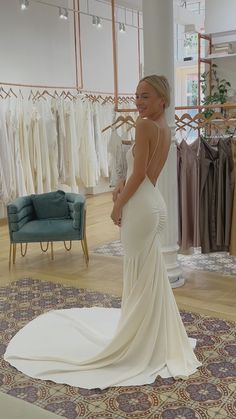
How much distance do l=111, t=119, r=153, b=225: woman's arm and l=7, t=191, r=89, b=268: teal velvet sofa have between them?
217 cm

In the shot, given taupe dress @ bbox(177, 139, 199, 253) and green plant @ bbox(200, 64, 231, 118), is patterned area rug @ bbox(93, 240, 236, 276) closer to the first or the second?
taupe dress @ bbox(177, 139, 199, 253)

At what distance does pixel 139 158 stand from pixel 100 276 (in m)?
2.21

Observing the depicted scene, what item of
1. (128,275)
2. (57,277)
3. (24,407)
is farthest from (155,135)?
(57,277)

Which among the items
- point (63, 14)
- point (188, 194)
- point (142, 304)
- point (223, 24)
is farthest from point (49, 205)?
point (223, 24)

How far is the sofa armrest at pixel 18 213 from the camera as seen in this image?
4809 millimetres

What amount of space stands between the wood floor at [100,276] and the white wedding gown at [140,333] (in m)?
0.91

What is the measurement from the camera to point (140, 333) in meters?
2.78

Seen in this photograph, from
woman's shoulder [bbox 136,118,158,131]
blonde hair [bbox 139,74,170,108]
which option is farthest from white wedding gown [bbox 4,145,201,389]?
blonde hair [bbox 139,74,170,108]

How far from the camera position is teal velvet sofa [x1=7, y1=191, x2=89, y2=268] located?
15.8 ft

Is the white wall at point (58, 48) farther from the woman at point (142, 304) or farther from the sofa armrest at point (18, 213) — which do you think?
the woman at point (142, 304)

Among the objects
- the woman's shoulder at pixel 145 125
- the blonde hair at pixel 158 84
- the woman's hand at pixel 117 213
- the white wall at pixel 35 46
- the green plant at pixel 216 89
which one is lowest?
the woman's hand at pixel 117 213

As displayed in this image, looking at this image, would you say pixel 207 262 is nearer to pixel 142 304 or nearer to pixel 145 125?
pixel 142 304

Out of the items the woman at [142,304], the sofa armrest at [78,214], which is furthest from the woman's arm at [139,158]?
the sofa armrest at [78,214]

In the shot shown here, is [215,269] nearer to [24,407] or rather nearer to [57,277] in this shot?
[57,277]
